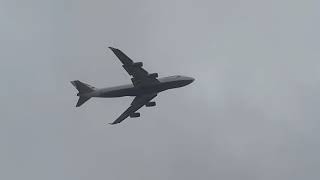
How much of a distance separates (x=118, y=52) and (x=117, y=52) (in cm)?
27

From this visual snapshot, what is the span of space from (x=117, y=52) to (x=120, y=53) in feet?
2.64

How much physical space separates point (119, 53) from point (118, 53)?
→ 0.76 feet

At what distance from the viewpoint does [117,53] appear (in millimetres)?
199750

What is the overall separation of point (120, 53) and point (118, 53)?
1.56ft

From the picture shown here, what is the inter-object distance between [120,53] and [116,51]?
1.18m

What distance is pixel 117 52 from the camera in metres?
200

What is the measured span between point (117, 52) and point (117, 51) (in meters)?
0.33

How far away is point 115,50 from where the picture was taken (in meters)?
199

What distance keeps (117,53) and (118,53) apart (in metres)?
0.23

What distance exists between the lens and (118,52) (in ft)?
654

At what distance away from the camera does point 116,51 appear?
654 ft

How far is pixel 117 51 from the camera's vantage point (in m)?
199

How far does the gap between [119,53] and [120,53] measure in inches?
10.2
